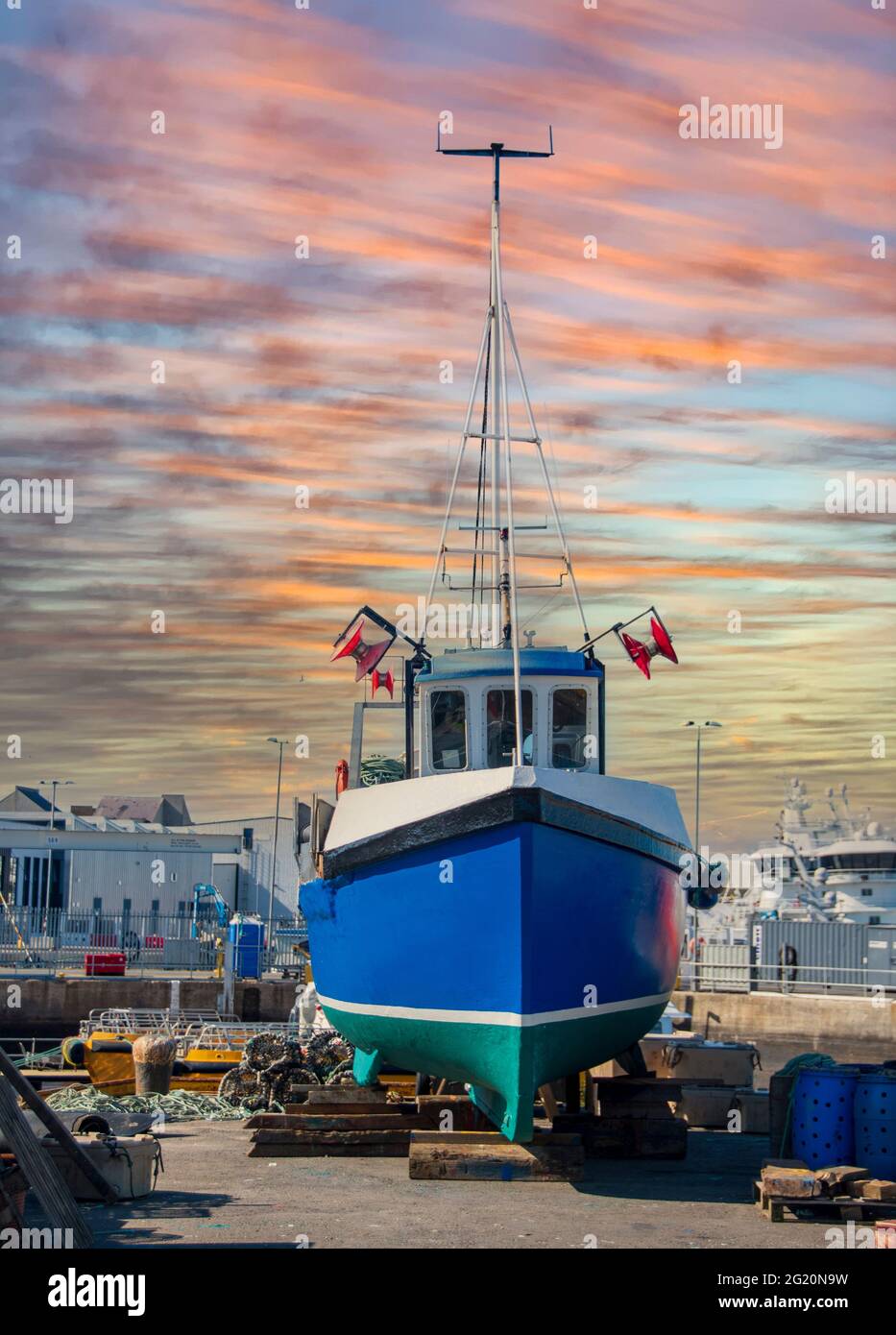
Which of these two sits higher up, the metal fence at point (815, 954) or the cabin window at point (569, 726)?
the cabin window at point (569, 726)

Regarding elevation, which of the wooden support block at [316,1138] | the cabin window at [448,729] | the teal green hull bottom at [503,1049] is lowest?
the wooden support block at [316,1138]

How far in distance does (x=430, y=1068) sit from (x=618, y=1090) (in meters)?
2.30

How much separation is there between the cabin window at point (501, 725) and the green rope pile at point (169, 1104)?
519 centimetres

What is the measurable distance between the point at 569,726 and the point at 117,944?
120 feet

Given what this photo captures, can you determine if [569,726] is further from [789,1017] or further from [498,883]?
[789,1017]

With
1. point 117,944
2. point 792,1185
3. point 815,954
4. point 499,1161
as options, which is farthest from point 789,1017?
point 117,944

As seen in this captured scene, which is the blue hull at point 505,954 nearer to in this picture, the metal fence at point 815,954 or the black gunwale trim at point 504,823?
the black gunwale trim at point 504,823

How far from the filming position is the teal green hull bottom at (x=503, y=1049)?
1434 cm

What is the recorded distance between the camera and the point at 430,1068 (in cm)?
1582

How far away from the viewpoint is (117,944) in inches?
2014

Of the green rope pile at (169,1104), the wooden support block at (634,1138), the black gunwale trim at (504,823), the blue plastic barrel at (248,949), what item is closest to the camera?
the black gunwale trim at (504,823)

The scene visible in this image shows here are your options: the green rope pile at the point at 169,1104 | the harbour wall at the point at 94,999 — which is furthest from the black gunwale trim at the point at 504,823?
the harbour wall at the point at 94,999
